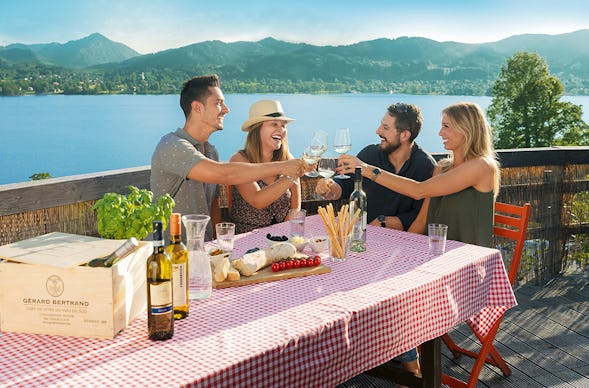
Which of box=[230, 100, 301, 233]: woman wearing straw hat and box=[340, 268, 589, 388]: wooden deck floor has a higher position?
box=[230, 100, 301, 233]: woman wearing straw hat

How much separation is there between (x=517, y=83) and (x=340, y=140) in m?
33.7

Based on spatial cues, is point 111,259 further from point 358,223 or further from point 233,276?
point 358,223

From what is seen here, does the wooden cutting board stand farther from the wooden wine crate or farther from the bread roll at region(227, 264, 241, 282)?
the wooden wine crate

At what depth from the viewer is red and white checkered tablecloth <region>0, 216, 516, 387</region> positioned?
4.53ft

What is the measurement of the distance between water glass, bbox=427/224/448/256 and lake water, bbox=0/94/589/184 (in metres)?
39.8

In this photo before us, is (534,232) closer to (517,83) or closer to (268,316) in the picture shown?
(268,316)

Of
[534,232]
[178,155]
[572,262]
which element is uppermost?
[178,155]

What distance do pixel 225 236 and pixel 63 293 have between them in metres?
0.87

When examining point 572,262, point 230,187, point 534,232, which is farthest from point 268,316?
point 572,262

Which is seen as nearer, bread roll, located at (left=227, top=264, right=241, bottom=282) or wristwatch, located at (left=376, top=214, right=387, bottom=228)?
bread roll, located at (left=227, top=264, right=241, bottom=282)

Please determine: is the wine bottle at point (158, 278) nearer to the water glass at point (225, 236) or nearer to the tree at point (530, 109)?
the water glass at point (225, 236)

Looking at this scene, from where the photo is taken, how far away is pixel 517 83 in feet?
110

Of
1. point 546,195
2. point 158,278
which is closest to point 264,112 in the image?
point 158,278

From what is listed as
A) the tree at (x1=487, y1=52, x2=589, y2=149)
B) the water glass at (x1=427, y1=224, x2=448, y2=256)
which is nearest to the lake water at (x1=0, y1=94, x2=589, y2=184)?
the tree at (x1=487, y1=52, x2=589, y2=149)
